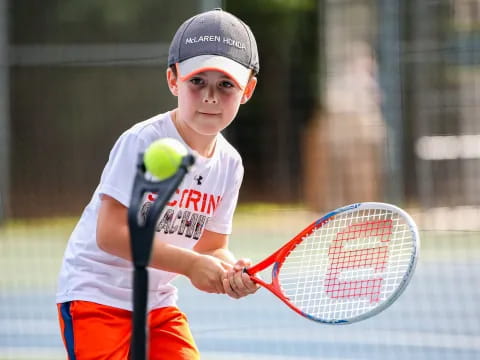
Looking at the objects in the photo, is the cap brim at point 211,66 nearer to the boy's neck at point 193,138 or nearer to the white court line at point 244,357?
the boy's neck at point 193,138

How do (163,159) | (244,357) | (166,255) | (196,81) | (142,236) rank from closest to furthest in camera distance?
(142,236) < (163,159) < (166,255) < (196,81) < (244,357)

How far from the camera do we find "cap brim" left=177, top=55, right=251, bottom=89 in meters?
2.82

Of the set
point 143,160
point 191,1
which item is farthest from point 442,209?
point 143,160

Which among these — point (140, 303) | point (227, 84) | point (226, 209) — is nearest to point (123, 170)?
point (227, 84)

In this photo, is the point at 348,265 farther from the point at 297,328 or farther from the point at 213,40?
the point at 297,328

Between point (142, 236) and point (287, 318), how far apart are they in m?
4.79

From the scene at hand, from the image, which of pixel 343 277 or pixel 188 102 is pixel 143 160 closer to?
pixel 188 102

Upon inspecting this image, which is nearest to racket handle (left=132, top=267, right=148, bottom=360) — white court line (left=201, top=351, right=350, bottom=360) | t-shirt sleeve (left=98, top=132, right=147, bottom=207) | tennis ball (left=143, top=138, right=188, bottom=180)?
tennis ball (left=143, top=138, right=188, bottom=180)

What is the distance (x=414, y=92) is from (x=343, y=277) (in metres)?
6.72

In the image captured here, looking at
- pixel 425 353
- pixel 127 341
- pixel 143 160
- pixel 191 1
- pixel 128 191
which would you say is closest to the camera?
pixel 143 160

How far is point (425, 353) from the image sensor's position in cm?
542

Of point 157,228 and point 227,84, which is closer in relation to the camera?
point 227,84

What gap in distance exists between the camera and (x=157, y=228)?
9.96 ft

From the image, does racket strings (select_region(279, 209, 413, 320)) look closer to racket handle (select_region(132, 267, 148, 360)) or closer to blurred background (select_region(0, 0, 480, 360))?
racket handle (select_region(132, 267, 148, 360))
